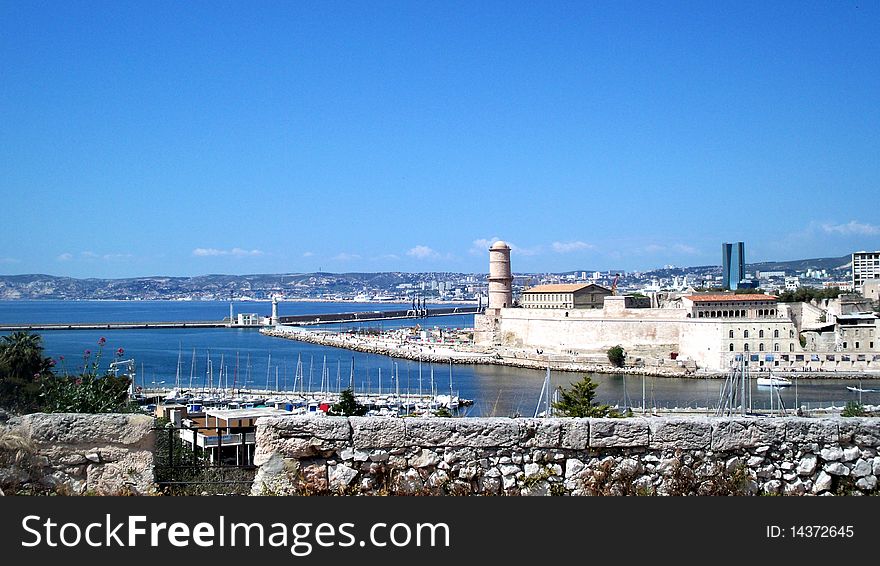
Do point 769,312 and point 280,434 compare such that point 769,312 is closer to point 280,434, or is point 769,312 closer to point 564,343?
point 564,343

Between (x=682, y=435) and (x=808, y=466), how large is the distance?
563 millimetres

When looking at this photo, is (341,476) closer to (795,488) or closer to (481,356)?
(795,488)

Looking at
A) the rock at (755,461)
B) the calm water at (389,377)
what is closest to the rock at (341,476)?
the rock at (755,461)

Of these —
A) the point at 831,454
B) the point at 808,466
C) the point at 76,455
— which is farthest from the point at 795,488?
the point at 76,455

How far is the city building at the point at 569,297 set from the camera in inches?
2005

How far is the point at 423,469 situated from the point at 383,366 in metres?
42.5

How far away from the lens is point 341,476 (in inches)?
142

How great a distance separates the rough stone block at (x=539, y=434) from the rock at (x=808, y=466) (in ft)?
3.47

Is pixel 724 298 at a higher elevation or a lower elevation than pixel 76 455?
lower

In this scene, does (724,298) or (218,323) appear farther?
(218,323)

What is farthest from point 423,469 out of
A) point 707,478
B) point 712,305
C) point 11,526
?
point 712,305

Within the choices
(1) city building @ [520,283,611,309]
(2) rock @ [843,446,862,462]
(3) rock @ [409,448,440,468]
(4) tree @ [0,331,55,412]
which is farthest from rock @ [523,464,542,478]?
(1) city building @ [520,283,611,309]

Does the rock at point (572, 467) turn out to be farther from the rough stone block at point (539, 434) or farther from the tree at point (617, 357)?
the tree at point (617, 357)

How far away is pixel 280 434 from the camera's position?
3635mm
